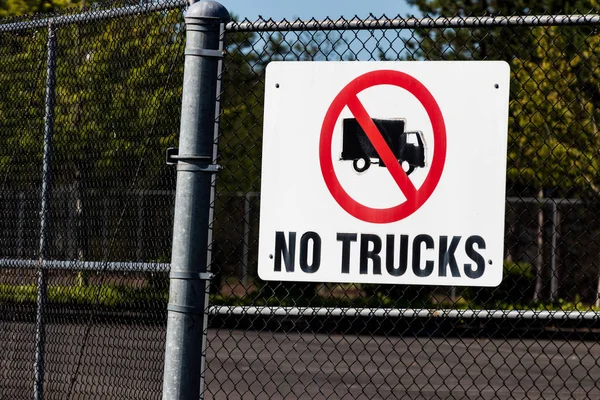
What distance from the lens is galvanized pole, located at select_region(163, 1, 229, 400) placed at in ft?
13.3

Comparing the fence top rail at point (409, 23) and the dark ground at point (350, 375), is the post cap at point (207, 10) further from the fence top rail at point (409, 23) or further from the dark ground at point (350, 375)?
the dark ground at point (350, 375)

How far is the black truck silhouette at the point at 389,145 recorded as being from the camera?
4.02m

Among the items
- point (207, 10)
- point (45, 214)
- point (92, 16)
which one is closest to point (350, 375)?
point (45, 214)

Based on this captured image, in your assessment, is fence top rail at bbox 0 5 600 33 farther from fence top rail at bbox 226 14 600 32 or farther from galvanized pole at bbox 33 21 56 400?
galvanized pole at bbox 33 21 56 400

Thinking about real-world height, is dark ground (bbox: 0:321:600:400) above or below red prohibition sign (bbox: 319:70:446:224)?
below

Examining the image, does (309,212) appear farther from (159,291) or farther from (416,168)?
(159,291)

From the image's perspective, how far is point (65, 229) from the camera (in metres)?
5.82

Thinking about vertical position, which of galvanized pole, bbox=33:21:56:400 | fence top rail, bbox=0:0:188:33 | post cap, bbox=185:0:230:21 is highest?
fence top rail, bbox=0:0:188:33

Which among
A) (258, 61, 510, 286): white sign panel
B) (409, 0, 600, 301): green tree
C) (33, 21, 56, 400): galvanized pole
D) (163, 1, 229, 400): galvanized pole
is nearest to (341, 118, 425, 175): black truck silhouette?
(258, 61, 510, 286): white sign panel

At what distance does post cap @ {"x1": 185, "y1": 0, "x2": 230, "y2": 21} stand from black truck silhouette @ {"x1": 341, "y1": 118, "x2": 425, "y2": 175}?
758 millimetres

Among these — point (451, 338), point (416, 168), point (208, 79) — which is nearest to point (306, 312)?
point (416, 168)

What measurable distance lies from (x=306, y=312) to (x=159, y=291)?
4.34ft

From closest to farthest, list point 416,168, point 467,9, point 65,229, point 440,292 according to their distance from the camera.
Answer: point 416,168, point 65,229, point 440,292, point 467,9

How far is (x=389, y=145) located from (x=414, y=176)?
172mm
